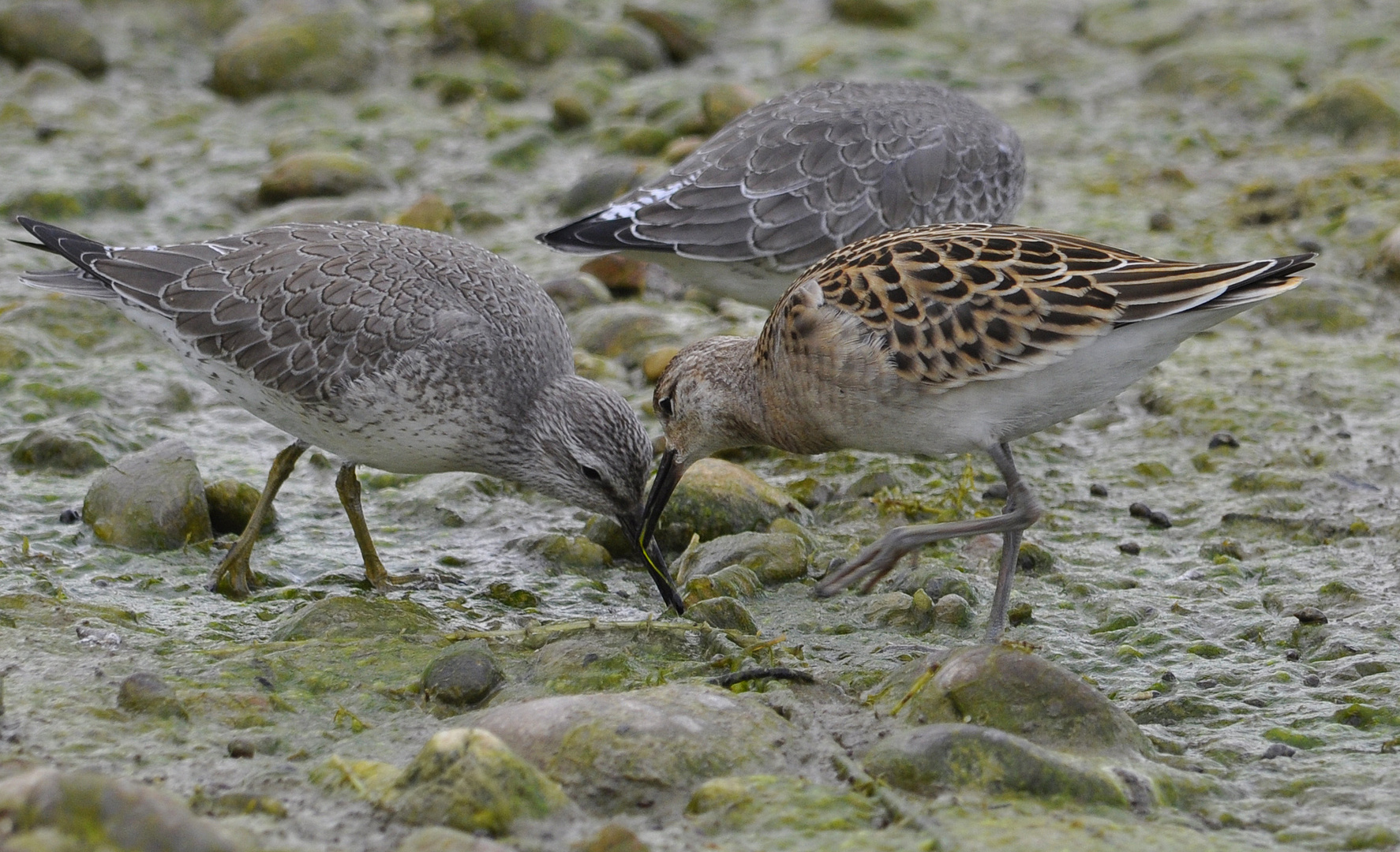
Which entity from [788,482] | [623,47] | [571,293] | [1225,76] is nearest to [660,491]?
[788,482]

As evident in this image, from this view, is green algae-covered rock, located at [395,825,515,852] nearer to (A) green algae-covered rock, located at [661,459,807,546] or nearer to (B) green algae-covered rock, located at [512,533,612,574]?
(B) green algae-covered rock, located at [512,533,612,574]

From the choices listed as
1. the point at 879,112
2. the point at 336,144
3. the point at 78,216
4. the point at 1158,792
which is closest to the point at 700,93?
the point at 336,144

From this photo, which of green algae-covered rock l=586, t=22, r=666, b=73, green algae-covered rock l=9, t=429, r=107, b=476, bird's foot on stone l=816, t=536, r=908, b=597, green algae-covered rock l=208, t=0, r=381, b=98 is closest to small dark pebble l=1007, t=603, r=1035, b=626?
bird's foot on stone l=816, t=536, r=908, b=597

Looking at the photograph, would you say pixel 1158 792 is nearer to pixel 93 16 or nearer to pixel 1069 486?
pixel 1069 486

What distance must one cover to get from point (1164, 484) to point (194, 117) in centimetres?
953

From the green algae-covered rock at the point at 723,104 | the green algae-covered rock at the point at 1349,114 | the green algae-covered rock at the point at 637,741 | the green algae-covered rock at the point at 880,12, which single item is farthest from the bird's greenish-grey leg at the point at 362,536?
the green algae-covered rock at the point at 880,12

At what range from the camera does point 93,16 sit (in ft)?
51.7

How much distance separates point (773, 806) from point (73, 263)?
4813 millimetres

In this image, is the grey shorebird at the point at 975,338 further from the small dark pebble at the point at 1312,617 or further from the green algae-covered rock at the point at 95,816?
the green algae-covered rock at the point at 95,816

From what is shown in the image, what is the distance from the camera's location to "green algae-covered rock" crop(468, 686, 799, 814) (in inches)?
188

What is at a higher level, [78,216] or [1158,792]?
[78,216]

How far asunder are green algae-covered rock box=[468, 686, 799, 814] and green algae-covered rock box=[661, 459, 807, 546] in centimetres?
222

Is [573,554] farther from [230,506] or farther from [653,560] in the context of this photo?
[230,506]

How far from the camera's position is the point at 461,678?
5.64m
